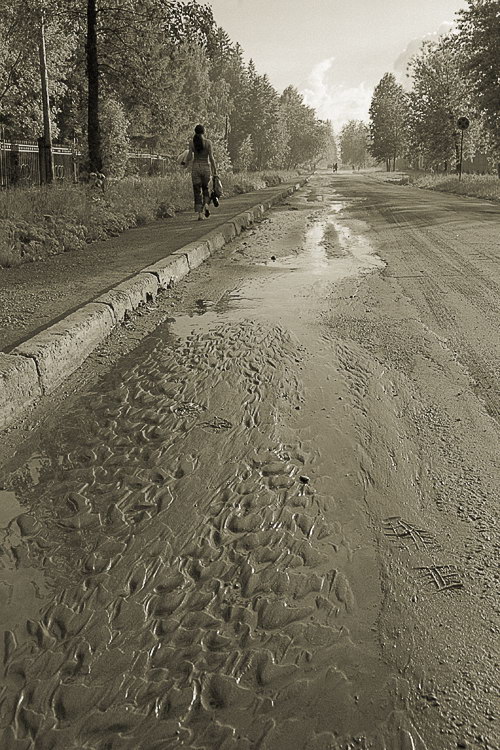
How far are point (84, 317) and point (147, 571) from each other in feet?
9.13

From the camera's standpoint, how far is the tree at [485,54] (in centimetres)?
2183

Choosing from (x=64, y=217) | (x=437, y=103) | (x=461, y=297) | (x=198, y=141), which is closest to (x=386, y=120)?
(x=437, y=103)

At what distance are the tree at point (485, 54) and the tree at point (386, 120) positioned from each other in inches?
1794

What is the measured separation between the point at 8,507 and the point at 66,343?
1727 millimetres

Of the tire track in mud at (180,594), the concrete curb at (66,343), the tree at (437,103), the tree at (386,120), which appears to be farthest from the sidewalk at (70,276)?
the tree at (386,120)

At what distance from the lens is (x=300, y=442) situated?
2.72 m

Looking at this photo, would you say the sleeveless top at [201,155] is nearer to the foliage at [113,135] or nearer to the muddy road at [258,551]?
the muddy road at [258,551]

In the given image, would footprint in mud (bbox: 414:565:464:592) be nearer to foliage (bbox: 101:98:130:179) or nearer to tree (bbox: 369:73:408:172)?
foliage (bbox: 101:98:130:179)

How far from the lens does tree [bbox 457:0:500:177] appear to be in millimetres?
21828

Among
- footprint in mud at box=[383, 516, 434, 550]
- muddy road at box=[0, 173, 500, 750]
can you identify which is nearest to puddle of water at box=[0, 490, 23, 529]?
muddy road at box=[0, 173, 500, 750]

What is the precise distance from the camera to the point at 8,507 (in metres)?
2.28

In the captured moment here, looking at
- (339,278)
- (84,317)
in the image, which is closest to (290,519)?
(84,317)

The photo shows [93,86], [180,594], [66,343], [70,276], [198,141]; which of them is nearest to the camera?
[180,594]

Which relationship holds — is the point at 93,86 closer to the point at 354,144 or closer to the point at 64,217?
the point at 64,217
